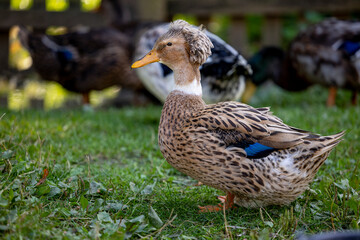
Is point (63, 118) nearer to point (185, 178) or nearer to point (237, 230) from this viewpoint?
point (185, 178)

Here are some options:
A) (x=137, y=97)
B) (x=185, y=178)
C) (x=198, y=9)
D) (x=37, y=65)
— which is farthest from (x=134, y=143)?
(x=198, y=9)

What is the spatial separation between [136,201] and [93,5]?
6.78 m

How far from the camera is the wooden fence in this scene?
7.12 metres

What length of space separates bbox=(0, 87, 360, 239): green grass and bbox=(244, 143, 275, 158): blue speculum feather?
0.36 m

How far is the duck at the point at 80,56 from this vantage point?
6383mm

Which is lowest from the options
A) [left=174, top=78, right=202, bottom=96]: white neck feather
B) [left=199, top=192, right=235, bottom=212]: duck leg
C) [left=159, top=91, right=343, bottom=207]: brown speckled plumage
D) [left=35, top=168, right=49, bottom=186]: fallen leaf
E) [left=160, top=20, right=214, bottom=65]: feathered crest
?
[left=199, top=192, right=235, bottom=212]: duck leg

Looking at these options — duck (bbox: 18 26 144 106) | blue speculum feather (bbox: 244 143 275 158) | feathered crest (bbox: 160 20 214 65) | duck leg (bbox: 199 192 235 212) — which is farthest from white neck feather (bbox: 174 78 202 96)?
duck (bbox: 18 26 144 106)

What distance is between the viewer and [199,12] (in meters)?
7.57

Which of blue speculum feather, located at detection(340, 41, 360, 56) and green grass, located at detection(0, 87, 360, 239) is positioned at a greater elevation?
blue speculum feather, located at detection(340, 41, 360, 56)

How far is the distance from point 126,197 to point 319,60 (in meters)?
4.35

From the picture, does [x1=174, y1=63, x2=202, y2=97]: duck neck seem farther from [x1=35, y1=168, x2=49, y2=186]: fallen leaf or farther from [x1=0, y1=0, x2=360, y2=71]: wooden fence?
[x1=0, y1=0, x2=360, y2=71]: wooden fence

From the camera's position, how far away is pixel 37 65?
6430mm

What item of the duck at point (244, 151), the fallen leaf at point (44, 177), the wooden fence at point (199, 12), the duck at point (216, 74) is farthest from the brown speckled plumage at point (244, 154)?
the wooden fence at point (199, 12)

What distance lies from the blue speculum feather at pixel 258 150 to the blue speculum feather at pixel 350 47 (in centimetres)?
375
